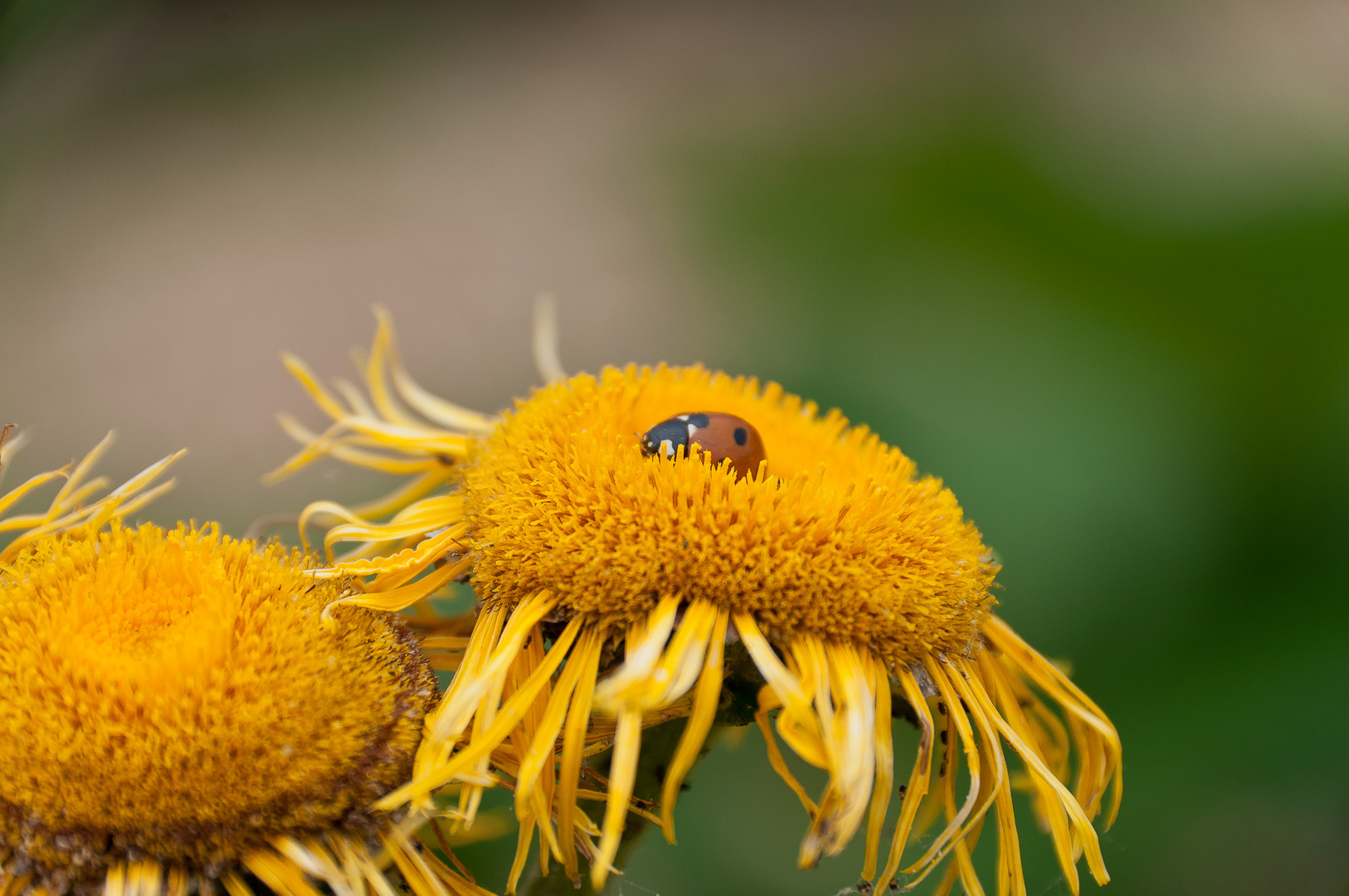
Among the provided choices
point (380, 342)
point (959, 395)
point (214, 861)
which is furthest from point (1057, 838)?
point (959, 395)

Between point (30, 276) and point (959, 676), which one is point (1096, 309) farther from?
point (30, 276)

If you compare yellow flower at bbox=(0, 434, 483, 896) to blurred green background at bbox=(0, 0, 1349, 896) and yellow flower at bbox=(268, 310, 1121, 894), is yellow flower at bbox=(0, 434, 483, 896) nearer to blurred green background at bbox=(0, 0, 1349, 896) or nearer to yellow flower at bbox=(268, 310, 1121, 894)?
yellow flower at bbox=(268, 310, 1121, 894)

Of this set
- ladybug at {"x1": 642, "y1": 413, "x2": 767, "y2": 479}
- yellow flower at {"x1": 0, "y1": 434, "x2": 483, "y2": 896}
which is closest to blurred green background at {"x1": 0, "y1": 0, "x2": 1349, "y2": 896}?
yellow flower at {"x1": 0, "y1": 434, "x2": 483, "y2": 896}

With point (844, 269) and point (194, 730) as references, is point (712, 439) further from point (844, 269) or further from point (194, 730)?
point (844, 269)

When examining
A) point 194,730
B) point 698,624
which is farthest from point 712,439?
point 194,730

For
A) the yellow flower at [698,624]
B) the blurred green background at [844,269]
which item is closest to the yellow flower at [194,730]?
the yellow flower at [698,624]

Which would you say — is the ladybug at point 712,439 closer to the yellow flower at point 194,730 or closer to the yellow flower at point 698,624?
the yellow flower at point 698,624
